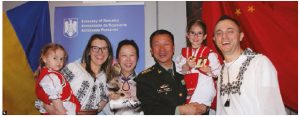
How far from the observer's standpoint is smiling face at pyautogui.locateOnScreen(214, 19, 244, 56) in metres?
1.96

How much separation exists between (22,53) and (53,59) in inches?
10.1

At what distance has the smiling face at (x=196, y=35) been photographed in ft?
6.66

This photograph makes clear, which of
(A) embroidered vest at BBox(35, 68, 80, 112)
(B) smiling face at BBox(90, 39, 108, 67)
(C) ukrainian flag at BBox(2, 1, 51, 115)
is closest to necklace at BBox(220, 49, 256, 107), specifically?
(B) smiling face at BBox(90, 39, 108, 67)

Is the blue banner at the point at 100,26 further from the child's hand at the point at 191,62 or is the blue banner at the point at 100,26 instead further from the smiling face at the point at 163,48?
the child's hand at the point at 191,62

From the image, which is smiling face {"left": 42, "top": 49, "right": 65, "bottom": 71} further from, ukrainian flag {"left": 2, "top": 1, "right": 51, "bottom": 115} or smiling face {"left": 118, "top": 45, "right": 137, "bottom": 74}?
smiling face {"left": 118, "top": 45, "right": 137, "bottom": 74}

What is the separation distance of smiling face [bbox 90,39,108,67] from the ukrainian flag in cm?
31

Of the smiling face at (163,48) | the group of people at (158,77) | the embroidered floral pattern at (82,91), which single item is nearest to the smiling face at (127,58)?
the group of people at (158,77)

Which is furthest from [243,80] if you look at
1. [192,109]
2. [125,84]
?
[125,84]

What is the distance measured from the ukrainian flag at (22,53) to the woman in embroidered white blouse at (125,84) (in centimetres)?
49

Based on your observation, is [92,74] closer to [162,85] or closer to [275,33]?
[162,85]

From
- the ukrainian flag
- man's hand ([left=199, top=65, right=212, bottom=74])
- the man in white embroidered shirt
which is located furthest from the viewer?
the ukrainian flag

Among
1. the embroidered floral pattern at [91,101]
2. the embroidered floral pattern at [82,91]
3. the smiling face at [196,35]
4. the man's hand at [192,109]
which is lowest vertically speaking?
the man's hand at [192,109]

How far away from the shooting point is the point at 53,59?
80.9 inches

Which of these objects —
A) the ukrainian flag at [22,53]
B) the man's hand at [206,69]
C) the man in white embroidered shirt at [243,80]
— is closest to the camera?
the man in white embroidered shirt at [243,80]
